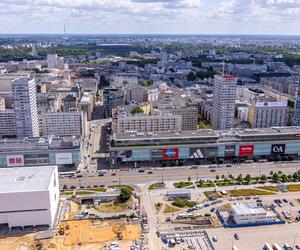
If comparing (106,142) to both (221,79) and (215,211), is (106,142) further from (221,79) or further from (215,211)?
(215,211)

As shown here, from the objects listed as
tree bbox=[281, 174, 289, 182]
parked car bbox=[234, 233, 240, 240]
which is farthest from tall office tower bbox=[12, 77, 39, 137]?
tree bbox=[281, 174, 289, 182]

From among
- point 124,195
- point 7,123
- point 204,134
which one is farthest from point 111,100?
point 124,195

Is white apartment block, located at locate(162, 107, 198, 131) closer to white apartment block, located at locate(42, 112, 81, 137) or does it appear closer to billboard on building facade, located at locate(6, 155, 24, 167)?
white apartment block, located at locate(42, 112, 81, 137)

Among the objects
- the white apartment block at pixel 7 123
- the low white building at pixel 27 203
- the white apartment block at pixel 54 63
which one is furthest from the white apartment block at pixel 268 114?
the white apartment block at pixel 54 63

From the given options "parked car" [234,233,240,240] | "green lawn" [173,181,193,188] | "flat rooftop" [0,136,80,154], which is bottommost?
A: "parked car" [234,233,240,240]

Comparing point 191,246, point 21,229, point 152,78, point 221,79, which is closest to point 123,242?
point 191,246

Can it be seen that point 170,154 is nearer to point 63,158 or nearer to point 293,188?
point 63,158
